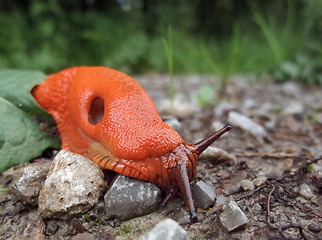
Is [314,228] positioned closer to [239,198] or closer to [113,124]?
[239,198]

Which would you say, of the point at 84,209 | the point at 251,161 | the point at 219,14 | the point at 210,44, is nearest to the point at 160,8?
the point at 210,44

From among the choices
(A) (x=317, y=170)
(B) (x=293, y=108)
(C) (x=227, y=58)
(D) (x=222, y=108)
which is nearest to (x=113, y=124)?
(A) (x=317, y=170)

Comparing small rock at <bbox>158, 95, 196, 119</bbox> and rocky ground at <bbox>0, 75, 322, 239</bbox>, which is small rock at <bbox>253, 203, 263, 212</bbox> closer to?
rocky ground at <bbox>0, 75, 322, 239</bbox>

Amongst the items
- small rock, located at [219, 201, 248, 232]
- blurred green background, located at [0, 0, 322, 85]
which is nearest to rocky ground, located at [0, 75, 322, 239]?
small rock, located at [219, 201, 248, 232]

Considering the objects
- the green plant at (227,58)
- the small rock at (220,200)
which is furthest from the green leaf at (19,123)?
the green plant at (227,58)

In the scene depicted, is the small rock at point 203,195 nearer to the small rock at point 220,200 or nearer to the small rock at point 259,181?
the small rock at point 220,200

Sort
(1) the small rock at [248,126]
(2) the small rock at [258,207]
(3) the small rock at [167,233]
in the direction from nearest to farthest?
(3) the small rock at [167,233], (2) the small rock at [258,207], (1) the small rock at [248,126]

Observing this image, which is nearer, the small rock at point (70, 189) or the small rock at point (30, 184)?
the small rock at point (70, 189)
